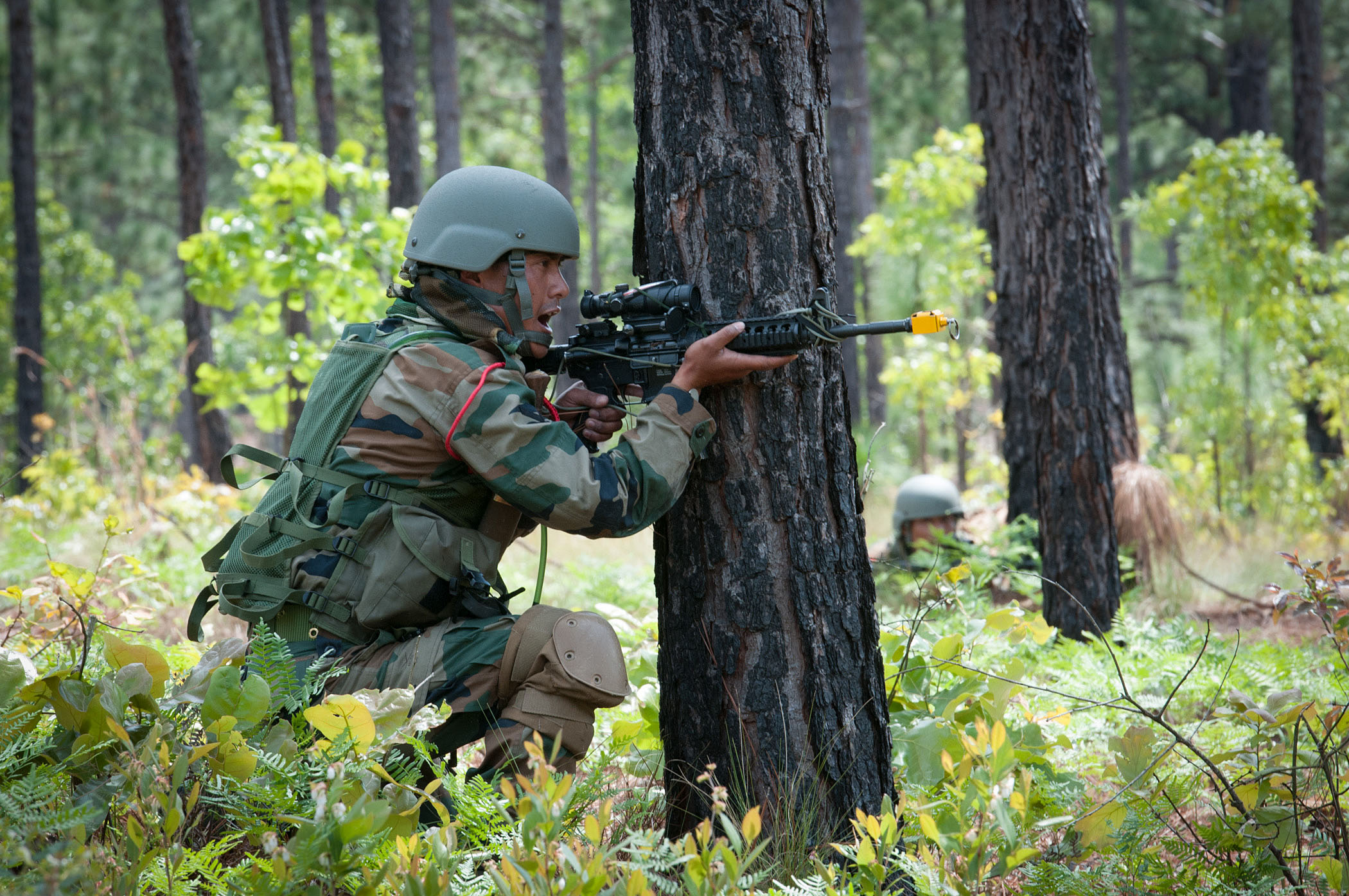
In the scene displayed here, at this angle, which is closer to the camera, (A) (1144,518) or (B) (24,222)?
(A) (1144,518)

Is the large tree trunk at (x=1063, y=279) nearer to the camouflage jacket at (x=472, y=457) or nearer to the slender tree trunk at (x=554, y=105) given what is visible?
the camouflage jacket at (x=472, y=457)

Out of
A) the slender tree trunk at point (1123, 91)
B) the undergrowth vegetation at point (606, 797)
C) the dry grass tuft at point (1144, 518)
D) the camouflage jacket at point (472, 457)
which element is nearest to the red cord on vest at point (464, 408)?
the camouflage jacket at point (472, 457)

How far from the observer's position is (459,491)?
8.61ft

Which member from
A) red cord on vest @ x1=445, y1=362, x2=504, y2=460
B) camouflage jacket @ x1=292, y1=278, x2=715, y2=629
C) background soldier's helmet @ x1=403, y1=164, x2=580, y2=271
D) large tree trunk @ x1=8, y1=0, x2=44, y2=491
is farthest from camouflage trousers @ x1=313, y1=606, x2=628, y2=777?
large tree trunk @ x1=8, y1=0, x2=44, y2=491

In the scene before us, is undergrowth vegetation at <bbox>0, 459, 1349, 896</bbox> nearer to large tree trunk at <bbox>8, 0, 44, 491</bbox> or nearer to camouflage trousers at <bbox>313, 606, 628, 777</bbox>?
camouflage trousers at <bbox>313, 606, 628, 777</bbox>

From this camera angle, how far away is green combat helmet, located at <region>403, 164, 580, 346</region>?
2.65m

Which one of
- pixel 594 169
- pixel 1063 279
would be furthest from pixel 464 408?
pixel 594 169

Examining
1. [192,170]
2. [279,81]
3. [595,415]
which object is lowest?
[595,415]

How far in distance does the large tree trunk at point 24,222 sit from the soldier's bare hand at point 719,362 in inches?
561

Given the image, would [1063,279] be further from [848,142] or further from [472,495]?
[848,142]

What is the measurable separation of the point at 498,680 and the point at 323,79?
1390cm

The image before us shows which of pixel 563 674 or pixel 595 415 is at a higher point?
pixel 595 415

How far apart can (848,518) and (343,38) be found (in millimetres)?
19739

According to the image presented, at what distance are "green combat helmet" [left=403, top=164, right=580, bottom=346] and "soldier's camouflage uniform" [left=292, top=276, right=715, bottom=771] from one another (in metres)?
0.11
